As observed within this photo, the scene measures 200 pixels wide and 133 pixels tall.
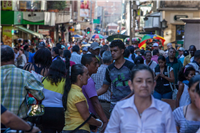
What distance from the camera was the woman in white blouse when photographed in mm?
2904

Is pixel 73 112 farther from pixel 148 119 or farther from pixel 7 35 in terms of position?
pixel 7 35

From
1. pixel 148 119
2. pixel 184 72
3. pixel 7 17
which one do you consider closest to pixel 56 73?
pixel 184 72

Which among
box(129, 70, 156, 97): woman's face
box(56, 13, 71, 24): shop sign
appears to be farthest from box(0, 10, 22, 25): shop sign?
box(129, 70, 156, 97): woman's face

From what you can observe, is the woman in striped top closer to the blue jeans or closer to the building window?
the blue jeans

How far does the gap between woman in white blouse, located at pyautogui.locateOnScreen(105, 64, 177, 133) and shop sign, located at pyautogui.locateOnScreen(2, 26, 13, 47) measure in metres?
20.8

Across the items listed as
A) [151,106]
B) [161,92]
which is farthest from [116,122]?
[161,92]

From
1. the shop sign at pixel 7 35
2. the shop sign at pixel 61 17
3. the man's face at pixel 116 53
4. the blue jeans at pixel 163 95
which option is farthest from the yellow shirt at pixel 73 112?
the shop sign at pixel 61 17

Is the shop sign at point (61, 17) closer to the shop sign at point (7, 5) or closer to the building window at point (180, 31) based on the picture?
the shop sign at point (7, 5)

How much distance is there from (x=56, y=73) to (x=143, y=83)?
2088 millimetres

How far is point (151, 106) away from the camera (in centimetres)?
292

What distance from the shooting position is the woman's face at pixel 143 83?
2955 millimetres

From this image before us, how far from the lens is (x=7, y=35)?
23.1m

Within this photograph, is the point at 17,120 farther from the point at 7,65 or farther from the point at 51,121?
the point at 51,121

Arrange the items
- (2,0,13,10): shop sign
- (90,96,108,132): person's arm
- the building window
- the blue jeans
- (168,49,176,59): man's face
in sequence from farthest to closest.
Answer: the building window → (2,0,13,10): shop sign → (168,49,176,59): man's face → the blue jeans → (90,96,108,132): person's arm
